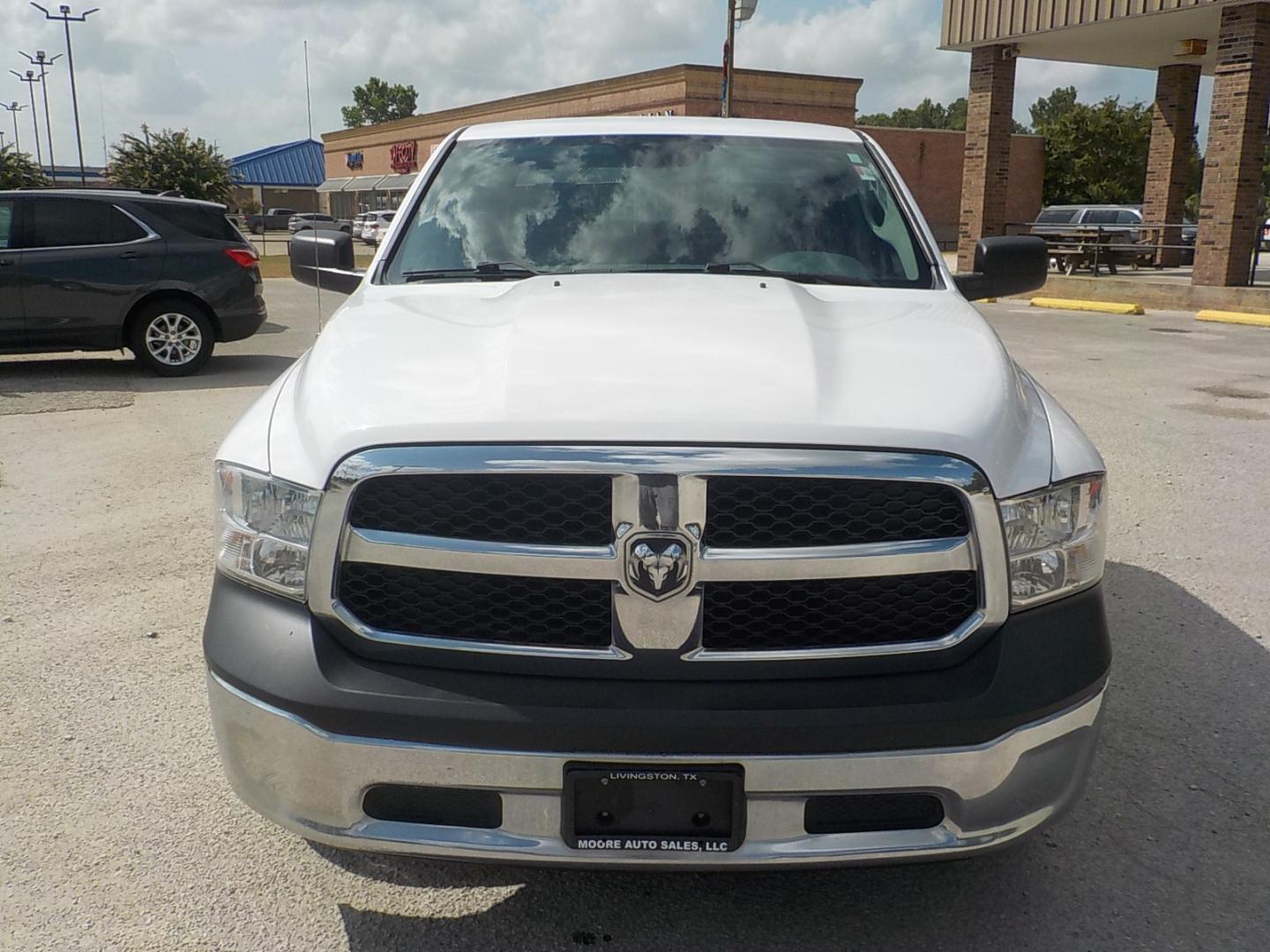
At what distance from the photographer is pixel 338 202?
6981 cm

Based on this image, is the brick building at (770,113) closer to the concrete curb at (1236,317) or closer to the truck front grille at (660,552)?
the concrete curb at (1236,317)

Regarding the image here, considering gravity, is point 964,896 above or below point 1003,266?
below

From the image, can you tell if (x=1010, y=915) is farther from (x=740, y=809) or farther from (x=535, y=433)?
(x=535, y=433)

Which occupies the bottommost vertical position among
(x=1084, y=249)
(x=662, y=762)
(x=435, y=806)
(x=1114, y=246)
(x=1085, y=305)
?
(x=1085, y=305)

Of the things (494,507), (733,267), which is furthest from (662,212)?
(494,507)

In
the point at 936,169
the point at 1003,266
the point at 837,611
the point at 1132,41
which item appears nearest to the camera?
the point at 837,611

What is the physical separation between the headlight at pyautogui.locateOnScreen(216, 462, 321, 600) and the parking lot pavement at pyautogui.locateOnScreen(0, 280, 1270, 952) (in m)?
0.84

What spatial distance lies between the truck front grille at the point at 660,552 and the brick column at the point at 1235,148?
18897 mm

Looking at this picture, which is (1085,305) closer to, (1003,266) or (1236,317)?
(1236,317)

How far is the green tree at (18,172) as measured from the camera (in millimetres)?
46625

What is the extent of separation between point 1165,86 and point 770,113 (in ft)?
54.7

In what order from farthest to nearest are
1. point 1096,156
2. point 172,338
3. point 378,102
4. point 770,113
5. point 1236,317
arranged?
point 378,102, point 1096,156, point 770,113, point 1236,317, point 172,338

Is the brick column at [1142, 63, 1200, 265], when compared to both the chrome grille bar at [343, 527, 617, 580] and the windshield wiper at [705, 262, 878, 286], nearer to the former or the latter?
the windshield wiper at [705, 262, 878, 286]

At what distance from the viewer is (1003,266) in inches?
157
